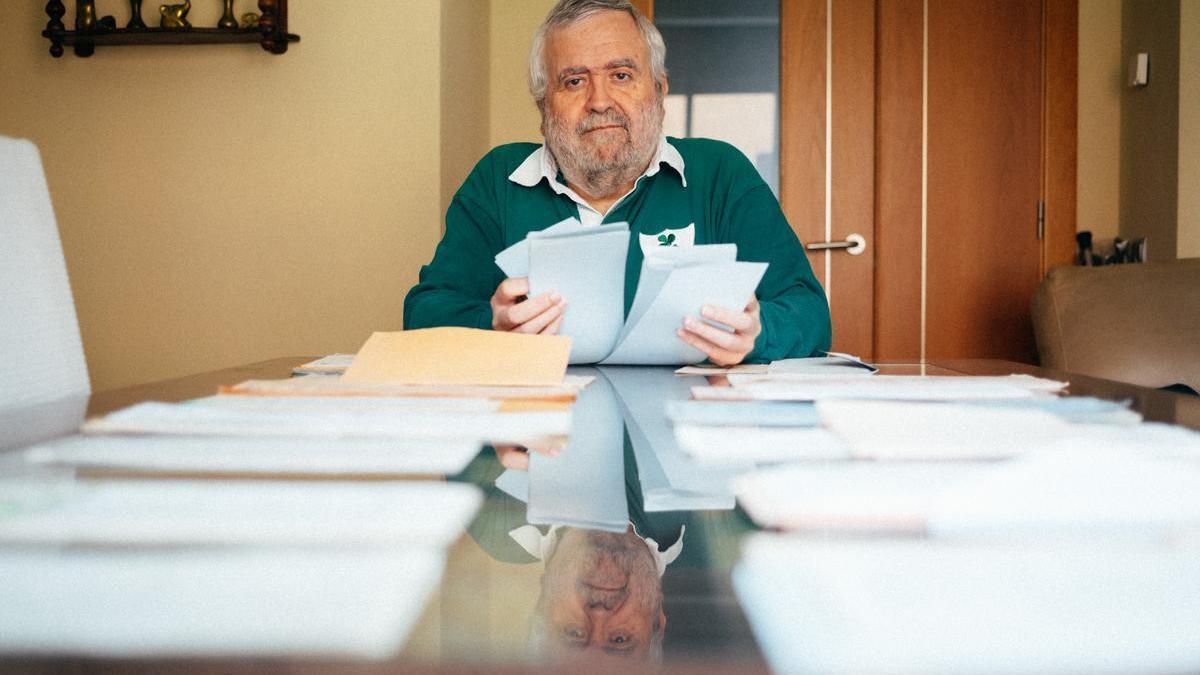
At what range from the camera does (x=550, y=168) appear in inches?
73.9

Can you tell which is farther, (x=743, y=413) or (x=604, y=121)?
(x=604, y=121)

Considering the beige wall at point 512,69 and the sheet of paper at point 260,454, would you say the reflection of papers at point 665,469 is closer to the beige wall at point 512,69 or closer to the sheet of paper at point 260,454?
the sheet of paper at point 260,454

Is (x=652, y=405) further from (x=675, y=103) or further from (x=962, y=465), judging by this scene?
(x=675, y=103)

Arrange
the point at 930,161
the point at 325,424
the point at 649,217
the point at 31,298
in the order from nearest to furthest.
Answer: the point at 325,424, the point at 31,298, the point at 649,217, the point at 930,161

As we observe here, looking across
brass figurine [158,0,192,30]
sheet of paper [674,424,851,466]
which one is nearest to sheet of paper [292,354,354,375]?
sheet of paper [674,424,851,466]

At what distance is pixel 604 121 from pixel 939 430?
142 centimetres

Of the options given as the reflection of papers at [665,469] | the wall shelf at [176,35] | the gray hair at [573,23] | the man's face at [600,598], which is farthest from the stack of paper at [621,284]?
the wall shelf at [176,35]

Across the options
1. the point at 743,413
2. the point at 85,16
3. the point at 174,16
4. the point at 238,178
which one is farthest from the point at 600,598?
the point at 85,16

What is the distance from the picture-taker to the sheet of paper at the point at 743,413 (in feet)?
2.07

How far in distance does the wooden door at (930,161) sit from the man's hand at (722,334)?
6.57 feet

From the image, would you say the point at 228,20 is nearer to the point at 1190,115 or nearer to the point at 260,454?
the point at 260,454

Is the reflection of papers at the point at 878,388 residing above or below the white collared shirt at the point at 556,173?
below

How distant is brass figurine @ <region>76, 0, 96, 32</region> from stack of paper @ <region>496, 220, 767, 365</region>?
6.32 feet

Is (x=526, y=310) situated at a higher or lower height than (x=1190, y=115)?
lower
